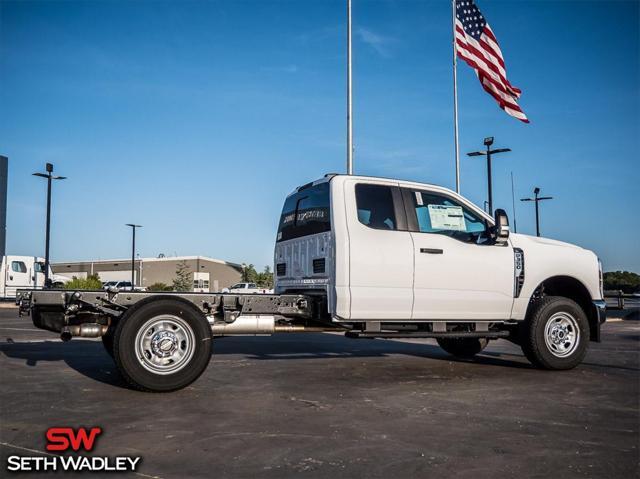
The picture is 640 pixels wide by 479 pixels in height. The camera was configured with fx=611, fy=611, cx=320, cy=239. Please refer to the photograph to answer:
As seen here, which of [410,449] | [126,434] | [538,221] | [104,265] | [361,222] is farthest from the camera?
[104,265]

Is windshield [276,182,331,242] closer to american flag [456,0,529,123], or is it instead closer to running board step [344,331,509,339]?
running board step [344,331,509,339]

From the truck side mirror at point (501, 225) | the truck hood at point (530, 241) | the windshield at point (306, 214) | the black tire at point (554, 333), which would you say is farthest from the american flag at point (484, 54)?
the windshield at point (306, 214)

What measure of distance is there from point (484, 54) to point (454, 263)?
10910mm

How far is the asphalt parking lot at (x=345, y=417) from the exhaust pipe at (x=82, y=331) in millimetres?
541

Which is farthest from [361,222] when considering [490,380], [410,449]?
[410,449]

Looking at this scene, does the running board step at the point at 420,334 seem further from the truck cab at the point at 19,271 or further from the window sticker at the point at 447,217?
the truck cab at the point at 19,271

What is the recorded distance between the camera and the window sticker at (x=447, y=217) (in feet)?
25.1

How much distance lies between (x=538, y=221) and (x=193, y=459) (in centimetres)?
3739

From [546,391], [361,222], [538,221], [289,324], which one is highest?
[538,221]

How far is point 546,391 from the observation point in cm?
644

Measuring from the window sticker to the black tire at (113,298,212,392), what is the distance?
3.17 meters

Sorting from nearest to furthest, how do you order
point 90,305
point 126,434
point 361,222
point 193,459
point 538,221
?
point 193,459 → point 126,434 → point 90,305 → point 361,222 → point 538,221

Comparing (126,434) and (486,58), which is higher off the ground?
(486,58)

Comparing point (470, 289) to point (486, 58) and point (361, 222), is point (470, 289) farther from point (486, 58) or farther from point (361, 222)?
point (486, 58)
